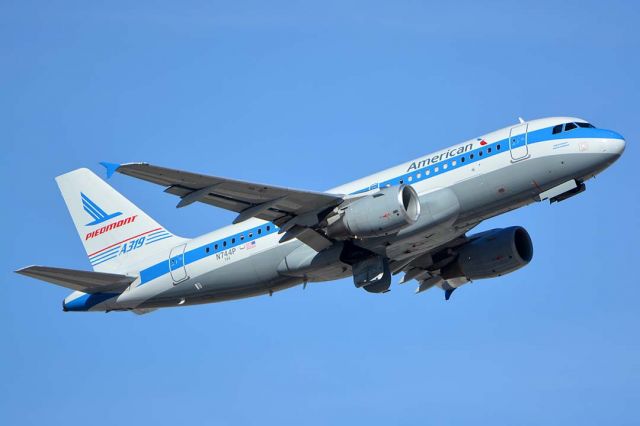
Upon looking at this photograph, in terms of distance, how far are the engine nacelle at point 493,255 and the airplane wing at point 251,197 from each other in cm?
830

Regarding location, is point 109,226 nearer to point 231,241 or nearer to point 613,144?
point 231,241

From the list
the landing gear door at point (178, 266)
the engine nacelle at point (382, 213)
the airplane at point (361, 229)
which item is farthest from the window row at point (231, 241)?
the engine nacelle at point (382, 213)

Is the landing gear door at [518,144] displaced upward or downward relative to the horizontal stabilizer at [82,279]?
upward

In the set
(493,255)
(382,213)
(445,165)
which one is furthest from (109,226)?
(493,255)

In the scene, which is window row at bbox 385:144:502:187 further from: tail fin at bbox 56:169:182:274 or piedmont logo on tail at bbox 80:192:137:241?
piedmont logo on tail at bbox 80:192:137:241

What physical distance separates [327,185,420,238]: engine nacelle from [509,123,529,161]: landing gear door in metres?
4.23

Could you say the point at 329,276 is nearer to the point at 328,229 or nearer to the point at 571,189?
the point at 328,229

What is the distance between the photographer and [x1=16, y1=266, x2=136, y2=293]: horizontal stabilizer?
1836 inches

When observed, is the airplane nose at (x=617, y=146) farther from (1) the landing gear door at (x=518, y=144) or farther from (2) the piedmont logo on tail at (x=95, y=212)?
(2) the piedmont logo on tail at (x=95, y=212)

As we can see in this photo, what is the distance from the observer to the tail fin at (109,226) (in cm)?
5219

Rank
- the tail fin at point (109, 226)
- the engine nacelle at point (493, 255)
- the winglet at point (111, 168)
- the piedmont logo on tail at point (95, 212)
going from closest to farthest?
the winglet at point (111, 168) → the engine nacelle at point (493, 255) → the tail fin at point (109, 226) → the piedmont logo on tail at point (95, 212)

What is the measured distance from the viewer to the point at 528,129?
149 feet

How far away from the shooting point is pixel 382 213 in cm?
4397

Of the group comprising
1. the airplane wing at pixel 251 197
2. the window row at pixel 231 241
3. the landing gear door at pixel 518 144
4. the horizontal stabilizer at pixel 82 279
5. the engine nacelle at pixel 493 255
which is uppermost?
the landing gear door at pixel 518 144
